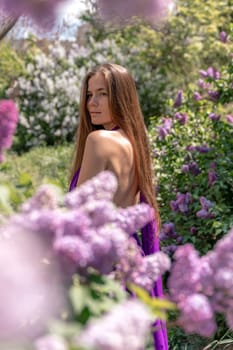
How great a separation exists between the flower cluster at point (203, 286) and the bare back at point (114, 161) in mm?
1521

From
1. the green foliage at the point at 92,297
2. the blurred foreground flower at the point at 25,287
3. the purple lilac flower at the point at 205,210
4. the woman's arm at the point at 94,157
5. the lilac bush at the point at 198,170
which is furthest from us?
the lilac bush at the point at 198,170

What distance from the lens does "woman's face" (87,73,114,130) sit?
2.71m

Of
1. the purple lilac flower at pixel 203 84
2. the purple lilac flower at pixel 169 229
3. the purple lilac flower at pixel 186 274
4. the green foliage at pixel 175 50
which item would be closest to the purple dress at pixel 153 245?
the purple lilac flower at pixel 186 274

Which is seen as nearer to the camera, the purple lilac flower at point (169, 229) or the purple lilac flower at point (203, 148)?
the purple lilac flower at point (169, 229)

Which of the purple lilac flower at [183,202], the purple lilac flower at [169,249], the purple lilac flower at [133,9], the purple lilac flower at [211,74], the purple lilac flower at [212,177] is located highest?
the purple lilac flower at [133,9]

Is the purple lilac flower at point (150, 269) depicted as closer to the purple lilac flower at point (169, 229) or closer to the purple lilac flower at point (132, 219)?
the purple lilac flower at point (132, 219)

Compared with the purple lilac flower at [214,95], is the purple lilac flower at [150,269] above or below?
above

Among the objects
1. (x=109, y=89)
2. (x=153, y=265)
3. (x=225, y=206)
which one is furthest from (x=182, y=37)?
(x=153, y=265)

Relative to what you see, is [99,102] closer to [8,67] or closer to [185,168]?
[185,168]

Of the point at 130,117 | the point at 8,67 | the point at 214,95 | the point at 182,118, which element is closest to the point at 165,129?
the point at 182,118

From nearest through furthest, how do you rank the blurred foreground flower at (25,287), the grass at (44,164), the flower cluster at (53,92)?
the blurred foreground flower at (25,287) → the grass at (44,164) → the flower cluster at (53,92)

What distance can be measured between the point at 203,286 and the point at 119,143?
1.67 m

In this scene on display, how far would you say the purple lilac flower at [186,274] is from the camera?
951 mm

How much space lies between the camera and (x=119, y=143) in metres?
2.57
